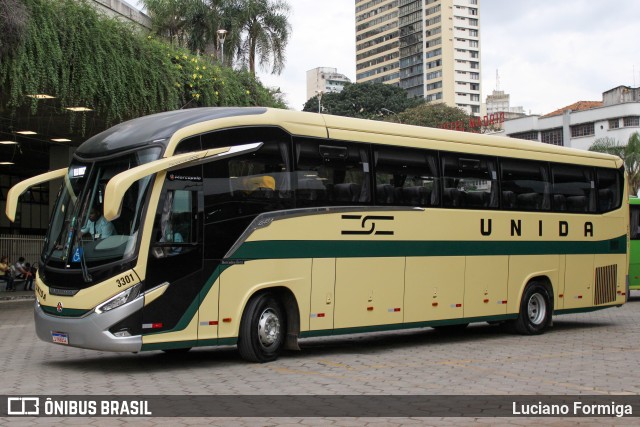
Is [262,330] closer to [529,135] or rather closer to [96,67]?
[96,67]

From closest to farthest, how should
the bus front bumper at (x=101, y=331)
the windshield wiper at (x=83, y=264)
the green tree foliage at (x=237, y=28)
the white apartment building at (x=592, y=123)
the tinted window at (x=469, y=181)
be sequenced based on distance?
1. the bus front bumper at (x=101, y=331)
2. the windshield wiper at (x=83, y=264)
3. the tinted window at (x=469, y=181)
4. the green tree foliage at (x=237, y=28)
5. the white apartment building at (x=592, y=123)

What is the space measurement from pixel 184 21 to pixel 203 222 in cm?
4001

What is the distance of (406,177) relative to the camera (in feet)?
47.1

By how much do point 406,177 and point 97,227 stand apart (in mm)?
5412

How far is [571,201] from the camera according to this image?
17.9 m

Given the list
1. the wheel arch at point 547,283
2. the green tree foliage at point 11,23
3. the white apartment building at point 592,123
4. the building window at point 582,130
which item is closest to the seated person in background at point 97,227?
the wheel arch at point 547,283

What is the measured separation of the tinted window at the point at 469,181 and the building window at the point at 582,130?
69.3 meters

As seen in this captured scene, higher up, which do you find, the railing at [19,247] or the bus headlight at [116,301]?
the bus headlight at [116,301]

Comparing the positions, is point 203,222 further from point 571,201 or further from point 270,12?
point 270,12

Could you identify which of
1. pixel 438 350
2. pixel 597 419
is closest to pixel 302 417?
pixel 597 419

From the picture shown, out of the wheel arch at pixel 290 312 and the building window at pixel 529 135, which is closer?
the wheel arch at pixel 290 312

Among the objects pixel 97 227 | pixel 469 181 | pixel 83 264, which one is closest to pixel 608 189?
pixel 469 181

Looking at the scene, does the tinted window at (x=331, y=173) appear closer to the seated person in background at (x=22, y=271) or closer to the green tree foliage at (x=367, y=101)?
the seated person in background at (x=22, y=271)

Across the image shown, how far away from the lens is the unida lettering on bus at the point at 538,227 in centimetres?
1581
